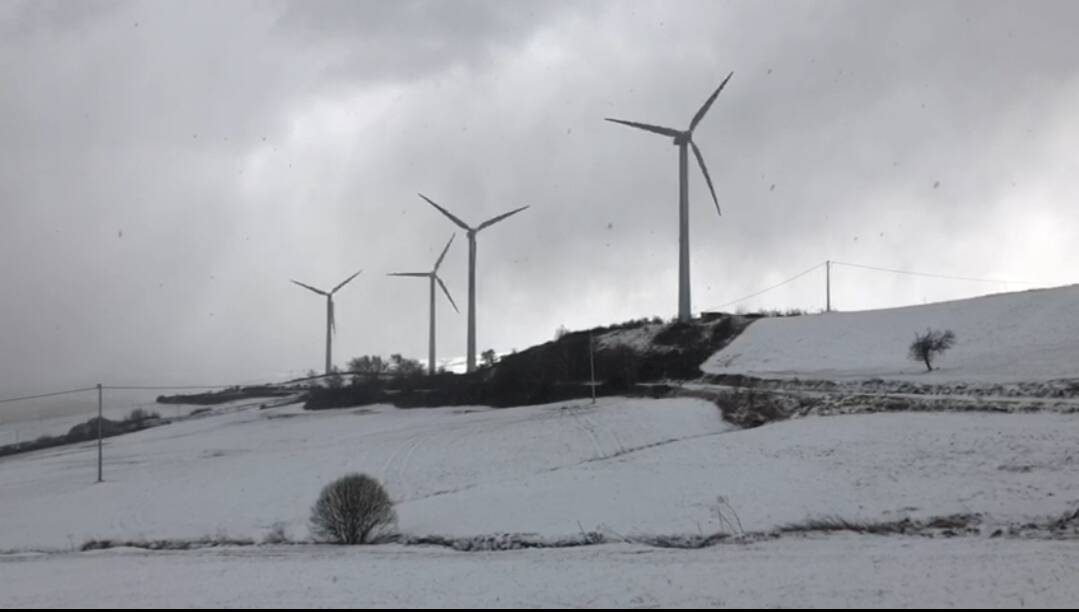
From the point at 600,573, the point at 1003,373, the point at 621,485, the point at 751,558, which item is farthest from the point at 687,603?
the point at 1003,373

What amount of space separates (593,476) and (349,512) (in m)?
13.6

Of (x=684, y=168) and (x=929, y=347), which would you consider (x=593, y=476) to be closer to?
(x=929, y=347)

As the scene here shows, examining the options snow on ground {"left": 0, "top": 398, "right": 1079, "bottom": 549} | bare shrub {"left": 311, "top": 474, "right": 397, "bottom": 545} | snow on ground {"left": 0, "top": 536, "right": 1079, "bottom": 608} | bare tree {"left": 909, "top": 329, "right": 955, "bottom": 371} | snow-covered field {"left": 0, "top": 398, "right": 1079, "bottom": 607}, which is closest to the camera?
snow on ground {"left": 0, "top": 536, "right": 1079, "bottom": 608}

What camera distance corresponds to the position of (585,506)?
2638 centimetres

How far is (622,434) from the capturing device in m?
45.6

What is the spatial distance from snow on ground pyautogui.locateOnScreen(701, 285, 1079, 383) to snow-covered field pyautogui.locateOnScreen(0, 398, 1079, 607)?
10327mm

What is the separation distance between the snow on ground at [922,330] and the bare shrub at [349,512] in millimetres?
33839

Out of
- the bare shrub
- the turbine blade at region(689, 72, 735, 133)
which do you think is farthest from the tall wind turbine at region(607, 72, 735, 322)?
the bare shrub

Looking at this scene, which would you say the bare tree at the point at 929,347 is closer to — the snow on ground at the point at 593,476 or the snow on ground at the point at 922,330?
the snow on ground at the point at 922,330

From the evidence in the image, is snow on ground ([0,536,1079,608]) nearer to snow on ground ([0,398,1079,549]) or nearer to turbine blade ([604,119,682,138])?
snow on ground ([0,398,1079,549])

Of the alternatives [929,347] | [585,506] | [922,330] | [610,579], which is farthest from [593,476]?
[922,330]

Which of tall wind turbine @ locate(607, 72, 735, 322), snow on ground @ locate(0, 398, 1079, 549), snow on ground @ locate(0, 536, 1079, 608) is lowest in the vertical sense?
snow on ground @ locate(0, 398, 1079, 549)

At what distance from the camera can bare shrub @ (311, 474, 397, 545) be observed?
2181cm

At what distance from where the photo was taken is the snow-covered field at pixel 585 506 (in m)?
→ 12.2
